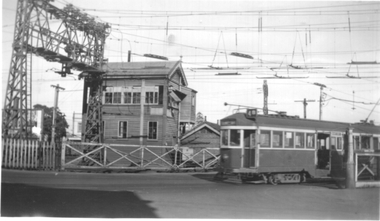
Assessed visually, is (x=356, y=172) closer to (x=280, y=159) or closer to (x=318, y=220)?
Answer: (x=280, y=159)

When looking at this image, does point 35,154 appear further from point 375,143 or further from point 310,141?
point 375,143

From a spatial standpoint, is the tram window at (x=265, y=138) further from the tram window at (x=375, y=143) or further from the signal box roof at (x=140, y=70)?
the signal box roof at (x=140, y=70)

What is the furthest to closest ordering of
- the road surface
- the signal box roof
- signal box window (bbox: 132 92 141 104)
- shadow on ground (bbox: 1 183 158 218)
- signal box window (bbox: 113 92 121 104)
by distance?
signal box window (bbox: 113 92 121 104)
signal box window (bbox: 132 92 141 104)
the signal box roof
the road surface
shadow on ground (bbox: 1 183 158 218)

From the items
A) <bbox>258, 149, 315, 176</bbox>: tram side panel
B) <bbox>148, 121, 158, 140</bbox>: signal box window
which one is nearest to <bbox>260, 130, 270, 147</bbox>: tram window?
<bbox>258, 149, 315, 176</bbox>: tram side panel

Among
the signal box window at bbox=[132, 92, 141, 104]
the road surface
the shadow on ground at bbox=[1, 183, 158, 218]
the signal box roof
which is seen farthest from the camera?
the signal box window at bbox=[132, 92, 141, 104]

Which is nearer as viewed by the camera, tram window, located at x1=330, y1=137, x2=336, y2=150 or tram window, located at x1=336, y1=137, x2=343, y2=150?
tram window, located at x1=330, y1=137, x2=336, y2=150

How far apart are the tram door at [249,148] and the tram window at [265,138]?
290 millimetres

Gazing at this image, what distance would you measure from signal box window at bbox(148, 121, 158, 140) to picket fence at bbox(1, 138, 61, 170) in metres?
8.68

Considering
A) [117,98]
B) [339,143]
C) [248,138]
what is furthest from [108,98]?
[339,143]

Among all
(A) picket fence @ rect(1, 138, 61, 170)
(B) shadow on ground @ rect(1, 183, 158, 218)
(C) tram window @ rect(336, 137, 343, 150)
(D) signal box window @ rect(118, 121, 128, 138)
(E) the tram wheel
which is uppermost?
(D) signal box window @ rect(118, 121, 128, 138)

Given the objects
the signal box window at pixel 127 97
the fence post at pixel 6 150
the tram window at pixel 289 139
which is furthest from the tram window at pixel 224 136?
the signal box window at pixel 127 97

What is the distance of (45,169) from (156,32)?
330 inches

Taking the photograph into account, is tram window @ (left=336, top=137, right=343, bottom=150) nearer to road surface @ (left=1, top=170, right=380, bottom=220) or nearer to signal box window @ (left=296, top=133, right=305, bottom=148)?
signal box window @ (left=296, top=133, right=305, bottom=148)

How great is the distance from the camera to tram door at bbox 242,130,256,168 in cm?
1496
